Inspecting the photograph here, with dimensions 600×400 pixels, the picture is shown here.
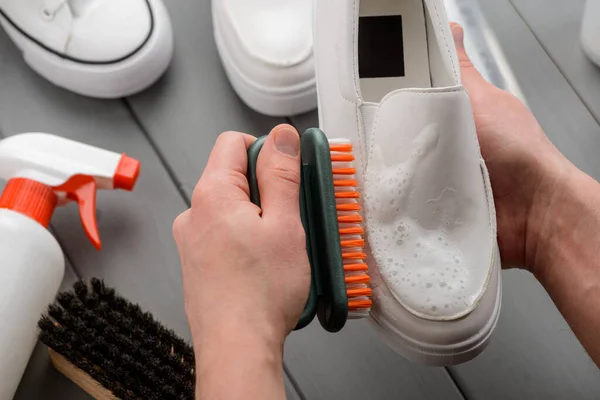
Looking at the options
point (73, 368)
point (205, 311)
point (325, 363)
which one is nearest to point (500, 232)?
point (325, 363)

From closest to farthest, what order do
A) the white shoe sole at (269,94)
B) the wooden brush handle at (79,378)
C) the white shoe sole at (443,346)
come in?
1. the white shoe sole at (443,346)
2. the wooden brush handle at (79,378)
3. the white shoe sole at (269,94)

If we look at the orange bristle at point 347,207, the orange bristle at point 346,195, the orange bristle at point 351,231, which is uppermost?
the orange bristle at point 346,195

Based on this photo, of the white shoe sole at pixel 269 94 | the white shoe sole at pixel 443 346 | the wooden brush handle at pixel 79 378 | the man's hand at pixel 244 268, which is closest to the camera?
the man's hand at pixel 244 268

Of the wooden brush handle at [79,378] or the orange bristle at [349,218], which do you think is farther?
the wooden brush handle at [79,378]

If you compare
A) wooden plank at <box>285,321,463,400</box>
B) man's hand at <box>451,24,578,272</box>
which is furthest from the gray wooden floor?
man's hand at <box>451,24,578,272</box>

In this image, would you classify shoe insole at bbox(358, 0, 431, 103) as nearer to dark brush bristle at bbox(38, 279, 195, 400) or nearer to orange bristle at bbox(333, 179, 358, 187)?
orange bristle at bbox(333, 179, 358, 187)

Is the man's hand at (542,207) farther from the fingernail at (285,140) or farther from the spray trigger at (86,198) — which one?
the spray trigger at (86,198)

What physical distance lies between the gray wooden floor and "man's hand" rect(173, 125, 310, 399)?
0.80ft

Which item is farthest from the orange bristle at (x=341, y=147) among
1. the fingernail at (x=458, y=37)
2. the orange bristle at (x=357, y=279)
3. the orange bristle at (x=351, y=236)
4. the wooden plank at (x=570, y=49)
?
the wooden plank at (x=570, y=49)

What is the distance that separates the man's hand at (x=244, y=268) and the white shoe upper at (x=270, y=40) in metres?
0.23

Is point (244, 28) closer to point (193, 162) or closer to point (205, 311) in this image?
point (193, 162)

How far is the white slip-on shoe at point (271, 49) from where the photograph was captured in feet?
2.32

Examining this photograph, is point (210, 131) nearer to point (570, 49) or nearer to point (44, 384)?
point (44, 384)

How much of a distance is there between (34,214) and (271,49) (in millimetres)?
302
